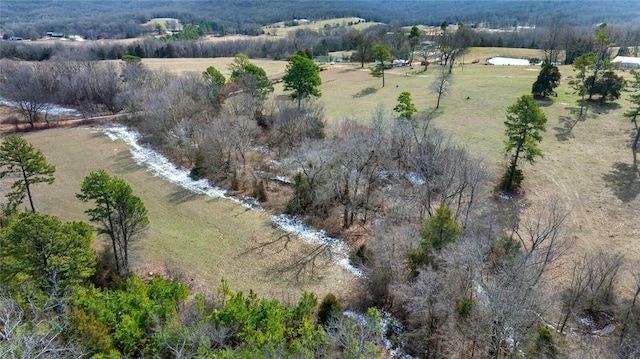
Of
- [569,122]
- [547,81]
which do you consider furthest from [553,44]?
[569,122]

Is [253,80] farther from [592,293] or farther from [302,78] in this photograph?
[592,293]

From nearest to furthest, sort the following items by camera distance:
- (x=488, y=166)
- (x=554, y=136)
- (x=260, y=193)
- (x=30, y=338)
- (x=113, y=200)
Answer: (x=30, y=338), (x=113, y=200), (x=260, y=193), (x=488, y=166), (x=554, y=136)

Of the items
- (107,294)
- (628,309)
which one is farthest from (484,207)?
(107,294)

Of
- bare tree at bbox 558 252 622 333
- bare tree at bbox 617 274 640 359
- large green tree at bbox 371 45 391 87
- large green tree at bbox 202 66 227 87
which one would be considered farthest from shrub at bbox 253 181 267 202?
large green tree at bbox 371 45 391 87

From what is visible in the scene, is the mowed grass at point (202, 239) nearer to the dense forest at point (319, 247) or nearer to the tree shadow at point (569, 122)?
the dense forest at point (319, 247)

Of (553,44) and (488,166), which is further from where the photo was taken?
(553,44)

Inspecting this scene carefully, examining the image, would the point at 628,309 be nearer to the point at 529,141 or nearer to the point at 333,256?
the point at 529,141

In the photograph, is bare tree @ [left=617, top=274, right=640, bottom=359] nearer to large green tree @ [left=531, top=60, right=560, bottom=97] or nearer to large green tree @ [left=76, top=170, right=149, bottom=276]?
large green tree @ [left=76, top=170, right=149, bottom=276]
